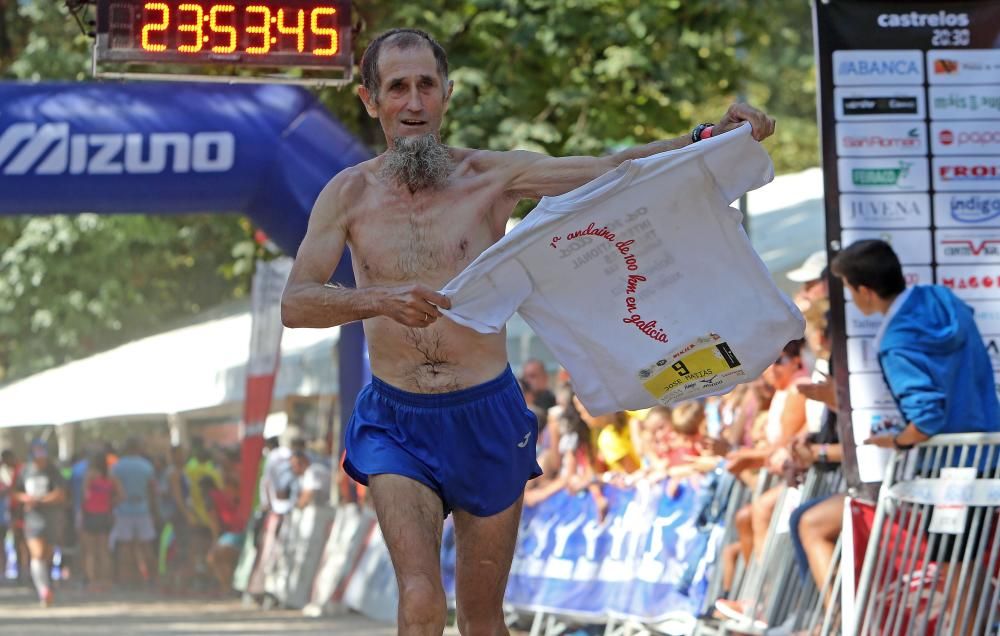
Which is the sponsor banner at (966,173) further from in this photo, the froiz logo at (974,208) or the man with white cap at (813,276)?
the man with white cap at (813,276)

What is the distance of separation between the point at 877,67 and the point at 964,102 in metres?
0.44

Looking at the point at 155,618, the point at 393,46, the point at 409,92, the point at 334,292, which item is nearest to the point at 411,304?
the point at 334,292

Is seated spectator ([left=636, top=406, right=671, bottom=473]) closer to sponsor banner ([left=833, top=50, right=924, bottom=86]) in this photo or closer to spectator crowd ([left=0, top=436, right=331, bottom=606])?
sponsor banner ([left=833, top=50, right=924, bottom=86])

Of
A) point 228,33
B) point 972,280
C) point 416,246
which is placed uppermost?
point 228,33

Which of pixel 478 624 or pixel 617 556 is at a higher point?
pixel 478 624

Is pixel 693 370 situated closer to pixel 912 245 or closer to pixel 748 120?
pixel 748 120

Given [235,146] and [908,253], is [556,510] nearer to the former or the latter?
[235,146]

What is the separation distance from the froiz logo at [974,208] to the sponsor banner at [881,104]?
411mm

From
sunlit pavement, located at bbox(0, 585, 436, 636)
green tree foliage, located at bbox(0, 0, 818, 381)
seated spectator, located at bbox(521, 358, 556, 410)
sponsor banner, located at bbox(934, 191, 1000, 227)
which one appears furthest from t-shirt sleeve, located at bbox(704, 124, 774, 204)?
sunlit pavement, located at bbox(0, 585, 436, 636)

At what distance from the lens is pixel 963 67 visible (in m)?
8.01

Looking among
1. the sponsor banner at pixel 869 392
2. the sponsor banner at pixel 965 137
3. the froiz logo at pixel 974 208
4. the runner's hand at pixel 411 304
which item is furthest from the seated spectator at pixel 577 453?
the runner's hand at pixel 411 304

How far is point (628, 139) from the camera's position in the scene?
16203 millimetres

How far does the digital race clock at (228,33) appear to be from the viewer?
944 cm

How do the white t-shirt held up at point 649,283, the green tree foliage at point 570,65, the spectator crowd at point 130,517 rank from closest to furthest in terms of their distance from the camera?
the white t-shirt held up at point 649,283, the green tree foliage at point 570,65, the spectator crowd at point 130,517
